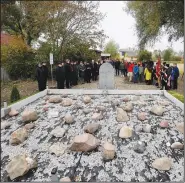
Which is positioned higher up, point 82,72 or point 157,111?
point 82,72

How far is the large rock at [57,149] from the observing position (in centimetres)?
272

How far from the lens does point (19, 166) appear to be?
2.40m

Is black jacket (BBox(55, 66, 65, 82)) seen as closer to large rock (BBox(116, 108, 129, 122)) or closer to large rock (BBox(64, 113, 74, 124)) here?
large rock (BBox(64, 113, 74, 124))

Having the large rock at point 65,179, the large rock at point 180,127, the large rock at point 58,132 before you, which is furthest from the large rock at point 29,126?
the large rock at point 180,127

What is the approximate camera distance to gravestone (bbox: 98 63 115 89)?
5.55 meters

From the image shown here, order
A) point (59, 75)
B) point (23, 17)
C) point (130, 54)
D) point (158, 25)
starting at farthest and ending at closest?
point (130, 54) < point (158, 25) < point (59, 75) < point (23, 17)

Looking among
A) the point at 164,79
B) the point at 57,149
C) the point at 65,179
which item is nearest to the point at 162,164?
the point at 65,179

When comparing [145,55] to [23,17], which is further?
[145,55]

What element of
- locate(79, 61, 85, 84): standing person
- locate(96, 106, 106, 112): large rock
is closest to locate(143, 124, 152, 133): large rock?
locate(96, 106, 106, 112): large rock

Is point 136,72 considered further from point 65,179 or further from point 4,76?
point 4,76

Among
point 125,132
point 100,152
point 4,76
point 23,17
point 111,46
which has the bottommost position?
point 100,152

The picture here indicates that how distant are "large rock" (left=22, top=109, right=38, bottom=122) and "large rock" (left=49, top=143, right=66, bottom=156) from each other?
0.66 m

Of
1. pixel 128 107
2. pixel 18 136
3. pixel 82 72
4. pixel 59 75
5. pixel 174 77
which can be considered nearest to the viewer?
pixel 18 136

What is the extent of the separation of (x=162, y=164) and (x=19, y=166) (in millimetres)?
1360
